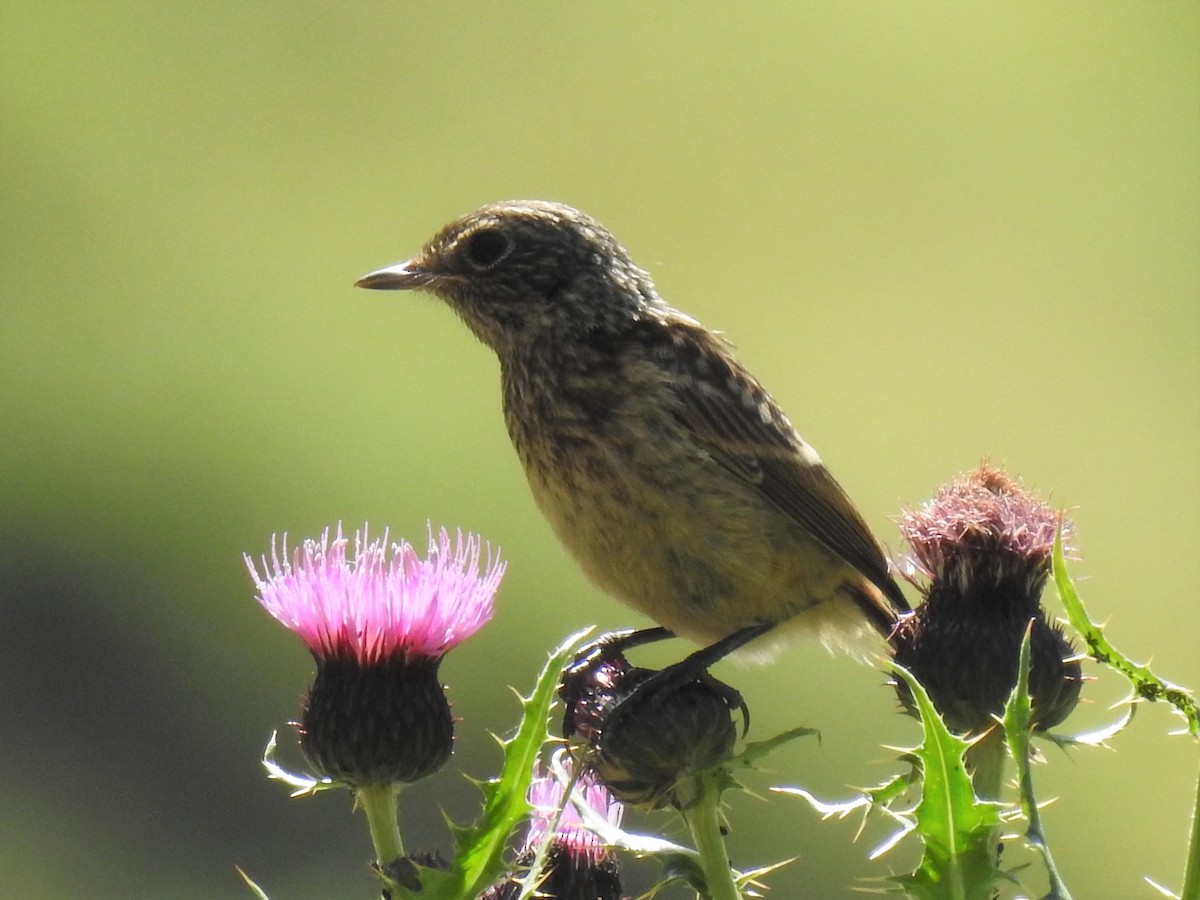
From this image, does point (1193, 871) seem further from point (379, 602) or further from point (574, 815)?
point (379, 602)

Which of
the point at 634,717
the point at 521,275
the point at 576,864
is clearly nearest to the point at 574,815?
the point at 576,864

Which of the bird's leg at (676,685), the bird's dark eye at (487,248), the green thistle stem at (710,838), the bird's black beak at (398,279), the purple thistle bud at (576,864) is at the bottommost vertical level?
the purple thistle bud at (576,864)

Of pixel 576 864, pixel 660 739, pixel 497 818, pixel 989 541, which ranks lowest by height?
pixel 576 864

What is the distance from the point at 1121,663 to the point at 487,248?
9.47 ft

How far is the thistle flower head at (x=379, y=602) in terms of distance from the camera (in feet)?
13.7

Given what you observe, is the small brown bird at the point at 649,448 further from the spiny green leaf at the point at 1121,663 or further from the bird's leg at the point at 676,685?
the spiny green leaf at the point at 1121,663

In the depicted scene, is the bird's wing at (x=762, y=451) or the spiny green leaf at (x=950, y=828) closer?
the spiny green leaf at (x=950, y=828)

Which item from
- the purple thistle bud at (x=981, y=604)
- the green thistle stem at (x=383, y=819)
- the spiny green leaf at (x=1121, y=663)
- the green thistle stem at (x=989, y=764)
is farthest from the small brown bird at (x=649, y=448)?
the spiny green leaf at (x=1121, y=663)

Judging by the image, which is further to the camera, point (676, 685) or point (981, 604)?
point (981, 604)

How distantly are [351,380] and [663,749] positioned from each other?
2572 cm

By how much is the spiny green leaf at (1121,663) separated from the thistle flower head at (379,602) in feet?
5.01

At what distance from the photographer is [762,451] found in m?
5.19

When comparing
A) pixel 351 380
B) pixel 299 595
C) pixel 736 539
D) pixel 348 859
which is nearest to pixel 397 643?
Answer: pixel 299 595

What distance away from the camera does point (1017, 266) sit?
2912cm
